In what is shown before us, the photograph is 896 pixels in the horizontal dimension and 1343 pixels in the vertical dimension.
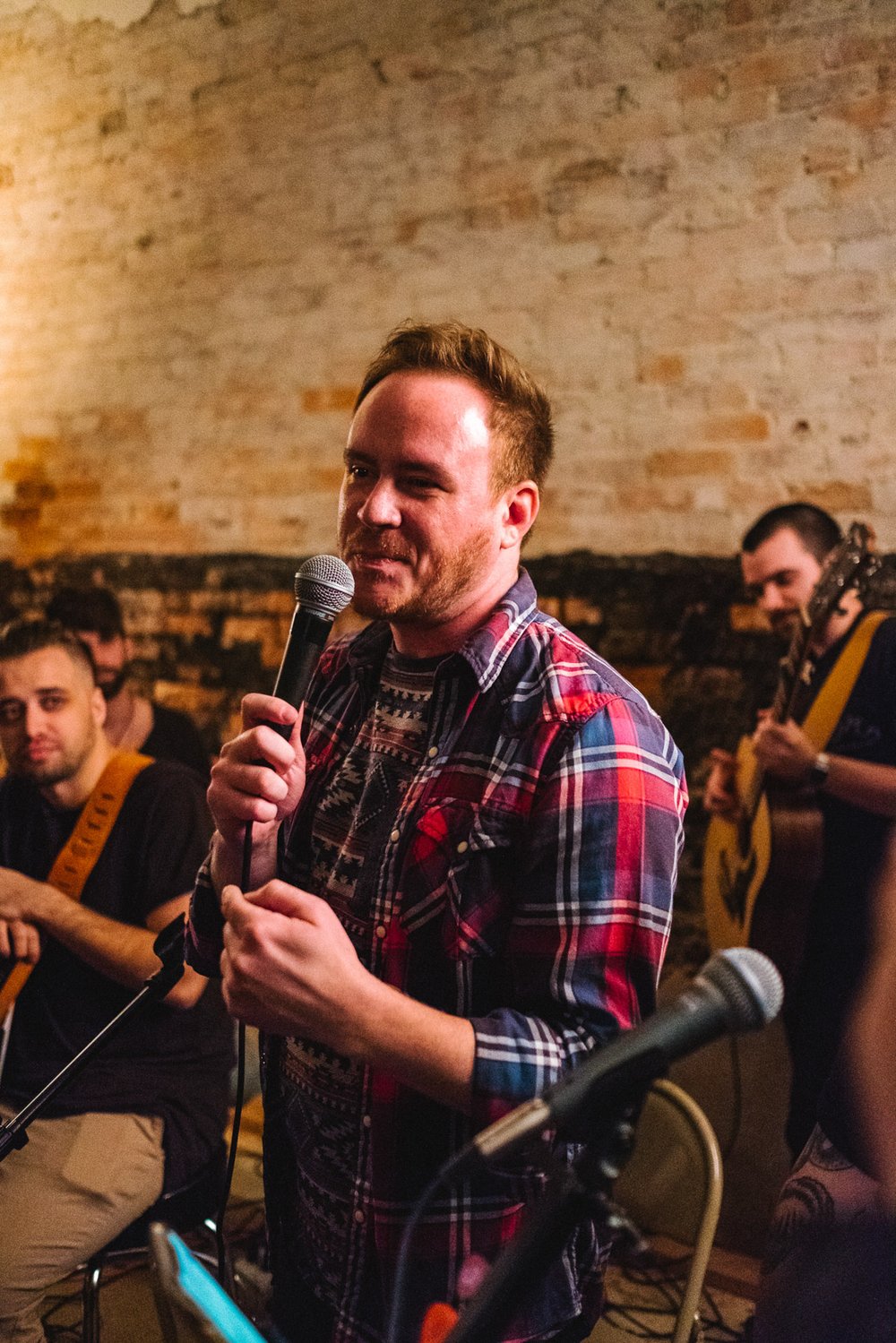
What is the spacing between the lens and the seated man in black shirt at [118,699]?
3.44m

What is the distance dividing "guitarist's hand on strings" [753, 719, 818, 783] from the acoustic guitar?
0.05 metres

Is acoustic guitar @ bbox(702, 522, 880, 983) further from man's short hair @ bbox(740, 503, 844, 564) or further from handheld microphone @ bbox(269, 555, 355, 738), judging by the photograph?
handheld microphone @ bbox(269, 555, 355, 738)

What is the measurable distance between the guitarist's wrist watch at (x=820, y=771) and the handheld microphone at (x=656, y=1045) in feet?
6.06

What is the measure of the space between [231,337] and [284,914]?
3.74 metres

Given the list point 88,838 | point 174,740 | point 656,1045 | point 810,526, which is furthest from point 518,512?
point 174,740

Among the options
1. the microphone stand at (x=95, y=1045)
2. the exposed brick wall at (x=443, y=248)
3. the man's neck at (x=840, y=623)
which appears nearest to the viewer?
the microphone stand at (x=95, y=1045)

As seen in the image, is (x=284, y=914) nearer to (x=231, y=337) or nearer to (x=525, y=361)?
(x=525, y=361)

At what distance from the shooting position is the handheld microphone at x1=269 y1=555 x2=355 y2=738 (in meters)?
1.19

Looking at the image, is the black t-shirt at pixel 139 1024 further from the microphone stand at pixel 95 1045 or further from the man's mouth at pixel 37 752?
the microphone stand at pixel 95 1045

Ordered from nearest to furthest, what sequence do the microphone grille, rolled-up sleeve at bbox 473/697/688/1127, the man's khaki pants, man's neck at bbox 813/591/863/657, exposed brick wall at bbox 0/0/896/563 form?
the microphone grille, rolled-up sleeve at bbox 473/697/688/1127, the man's khaki pants, man's neck at bbox 813/591/863/657, exposed brick wall at bbox 0/0/896/563

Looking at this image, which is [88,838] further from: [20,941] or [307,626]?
A: [307,626]

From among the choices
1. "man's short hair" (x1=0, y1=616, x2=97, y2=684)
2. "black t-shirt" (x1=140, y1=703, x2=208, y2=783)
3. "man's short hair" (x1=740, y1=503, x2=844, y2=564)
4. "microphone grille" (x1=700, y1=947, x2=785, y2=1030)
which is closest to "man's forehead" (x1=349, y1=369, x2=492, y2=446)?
"microphone grille" (x1=700, y1=947, x2=785, y2=1030)

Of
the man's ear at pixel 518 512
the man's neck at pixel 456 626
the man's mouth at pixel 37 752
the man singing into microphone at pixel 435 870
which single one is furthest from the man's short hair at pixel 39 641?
the man's ear at pixel 518 512

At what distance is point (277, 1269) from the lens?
1.38 m
